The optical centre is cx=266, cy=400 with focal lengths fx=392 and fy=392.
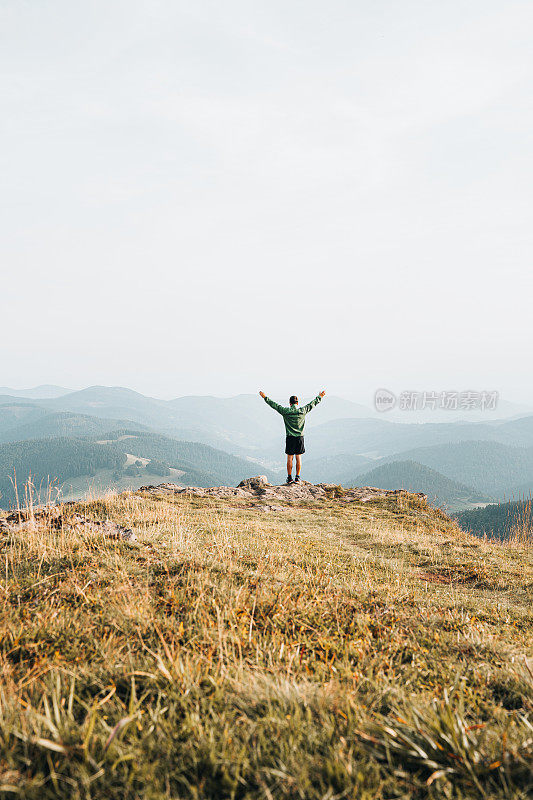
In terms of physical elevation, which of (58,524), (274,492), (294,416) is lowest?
(274,492)

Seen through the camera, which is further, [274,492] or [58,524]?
[274,492]

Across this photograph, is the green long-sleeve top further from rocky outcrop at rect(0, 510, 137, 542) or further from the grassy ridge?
the grassy ridge

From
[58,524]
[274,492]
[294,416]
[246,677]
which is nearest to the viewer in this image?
[246,677]

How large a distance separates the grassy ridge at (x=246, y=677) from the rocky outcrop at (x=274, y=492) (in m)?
11.6

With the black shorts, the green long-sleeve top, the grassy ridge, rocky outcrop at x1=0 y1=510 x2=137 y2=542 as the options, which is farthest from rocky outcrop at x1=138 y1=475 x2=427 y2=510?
the grassy ridge

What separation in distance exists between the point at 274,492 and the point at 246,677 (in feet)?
56.6

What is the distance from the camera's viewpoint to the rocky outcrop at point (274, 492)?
19.1 metres

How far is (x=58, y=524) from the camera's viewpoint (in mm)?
7988

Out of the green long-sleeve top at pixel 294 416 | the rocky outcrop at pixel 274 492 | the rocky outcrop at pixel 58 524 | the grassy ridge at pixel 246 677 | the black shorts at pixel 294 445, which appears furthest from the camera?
the black shorts at pixel 294 445

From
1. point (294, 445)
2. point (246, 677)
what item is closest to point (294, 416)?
point (294, 445)

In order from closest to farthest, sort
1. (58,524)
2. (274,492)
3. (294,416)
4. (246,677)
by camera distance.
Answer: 1. (246,677)
2. (58,524)
3. (294,416)
4. (274,492)

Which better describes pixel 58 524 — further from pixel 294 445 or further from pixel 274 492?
pixel 294 445

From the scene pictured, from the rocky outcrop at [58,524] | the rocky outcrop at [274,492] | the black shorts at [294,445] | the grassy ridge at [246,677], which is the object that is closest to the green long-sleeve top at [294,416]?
the black shorts at [294,445]

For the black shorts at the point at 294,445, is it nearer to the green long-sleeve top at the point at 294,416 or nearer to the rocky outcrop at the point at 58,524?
the green long-sleeve top at the point at 294,416
